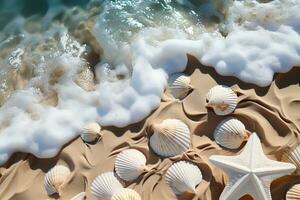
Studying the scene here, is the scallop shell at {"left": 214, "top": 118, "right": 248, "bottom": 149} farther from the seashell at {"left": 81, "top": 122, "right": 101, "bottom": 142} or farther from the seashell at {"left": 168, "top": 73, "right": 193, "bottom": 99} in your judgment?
the seashell at {"left": 81, "top": 122, "right": 101, "bottom": 142}

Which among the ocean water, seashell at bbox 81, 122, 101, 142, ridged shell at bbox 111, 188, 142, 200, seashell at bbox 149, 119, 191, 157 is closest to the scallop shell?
seashell at bbox 149, 119, 191, 157

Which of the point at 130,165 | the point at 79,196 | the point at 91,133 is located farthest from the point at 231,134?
the point at 79,196

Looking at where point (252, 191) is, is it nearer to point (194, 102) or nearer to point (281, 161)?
point (281, 161)

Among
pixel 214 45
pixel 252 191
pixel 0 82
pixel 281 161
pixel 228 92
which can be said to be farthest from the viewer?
pixel 0 82

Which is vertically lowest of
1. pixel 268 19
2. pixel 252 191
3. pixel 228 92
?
pixel 252 191

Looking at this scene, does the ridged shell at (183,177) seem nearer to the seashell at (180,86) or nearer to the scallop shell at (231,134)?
the scallop shell at (231,134)

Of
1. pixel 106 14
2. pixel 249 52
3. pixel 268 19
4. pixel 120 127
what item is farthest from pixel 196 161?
pixel 106 14
